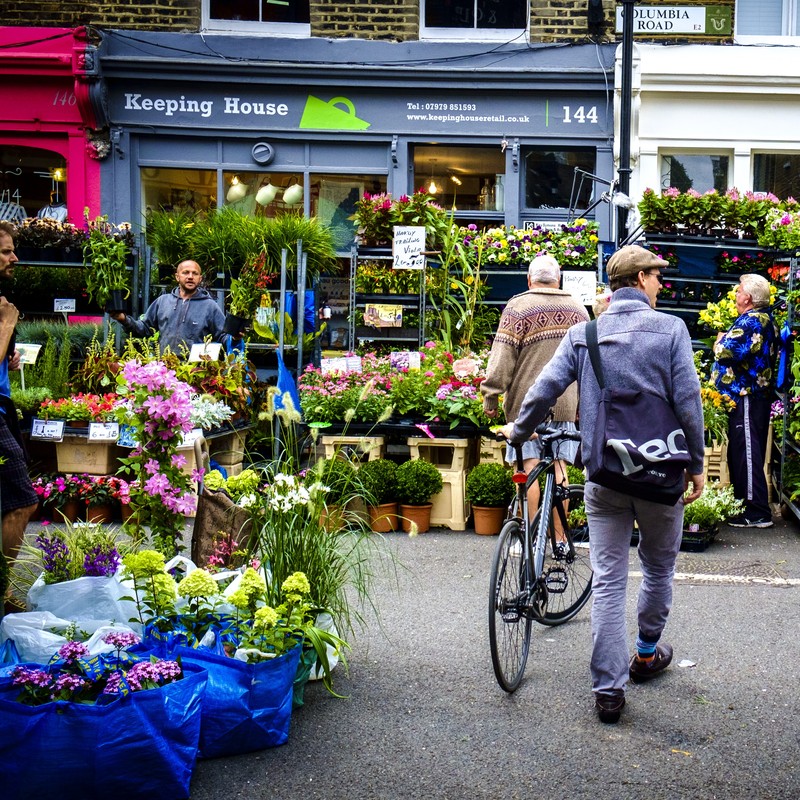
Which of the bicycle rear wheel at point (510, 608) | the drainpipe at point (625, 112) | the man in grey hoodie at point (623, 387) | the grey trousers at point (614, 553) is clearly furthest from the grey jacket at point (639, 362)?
the drainpipe at point (625, 112)

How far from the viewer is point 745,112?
13750 millimetres

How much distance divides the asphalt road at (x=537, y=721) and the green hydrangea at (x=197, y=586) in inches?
25.8

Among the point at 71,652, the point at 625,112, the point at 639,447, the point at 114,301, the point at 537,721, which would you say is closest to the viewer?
the point at 71,652

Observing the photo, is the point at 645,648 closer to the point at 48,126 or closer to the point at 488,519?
the point at 488,519

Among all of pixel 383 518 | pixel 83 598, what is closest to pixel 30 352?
pixel 383 518

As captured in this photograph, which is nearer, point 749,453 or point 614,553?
point 614,553

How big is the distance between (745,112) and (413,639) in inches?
403

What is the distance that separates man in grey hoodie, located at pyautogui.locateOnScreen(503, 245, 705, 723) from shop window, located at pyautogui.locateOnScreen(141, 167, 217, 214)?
995 centimetres

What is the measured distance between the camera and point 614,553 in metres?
4.63

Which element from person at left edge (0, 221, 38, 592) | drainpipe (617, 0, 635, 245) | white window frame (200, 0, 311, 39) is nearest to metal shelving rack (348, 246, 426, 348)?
drainpipe (617, 0, 635, 245)

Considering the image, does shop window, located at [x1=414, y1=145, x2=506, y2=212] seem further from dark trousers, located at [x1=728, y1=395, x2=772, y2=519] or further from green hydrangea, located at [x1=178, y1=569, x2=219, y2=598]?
green hydrangea, located at [x1=178, y1=569, x2=219, y2=598]

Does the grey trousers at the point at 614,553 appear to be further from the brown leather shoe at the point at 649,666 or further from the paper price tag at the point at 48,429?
the paper price tag at the point at 48,429

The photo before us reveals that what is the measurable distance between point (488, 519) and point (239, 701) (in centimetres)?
455

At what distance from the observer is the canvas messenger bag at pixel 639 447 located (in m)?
4.43
